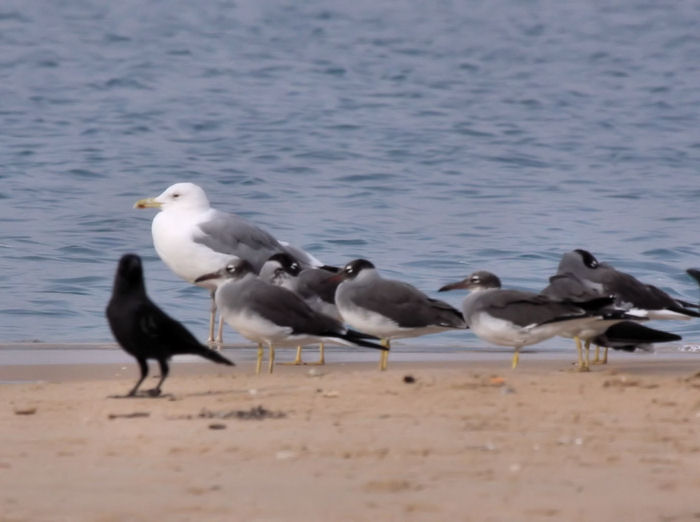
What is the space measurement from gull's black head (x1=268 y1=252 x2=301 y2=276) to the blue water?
155cm

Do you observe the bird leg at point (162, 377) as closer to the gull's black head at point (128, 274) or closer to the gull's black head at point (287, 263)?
the gull's black head at point (128, 274)

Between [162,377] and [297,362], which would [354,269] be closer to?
[297,362]

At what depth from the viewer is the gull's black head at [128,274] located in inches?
293

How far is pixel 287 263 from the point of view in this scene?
10.4m

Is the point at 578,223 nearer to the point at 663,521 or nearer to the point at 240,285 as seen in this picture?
the point at 240,285

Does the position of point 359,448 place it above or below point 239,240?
below

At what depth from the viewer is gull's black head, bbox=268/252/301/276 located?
10344 millimetres

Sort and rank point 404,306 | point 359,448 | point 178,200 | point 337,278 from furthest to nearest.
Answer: point 178,200 < point 337,278 < point 404,306 < point 359,448

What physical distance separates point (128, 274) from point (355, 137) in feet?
49.9

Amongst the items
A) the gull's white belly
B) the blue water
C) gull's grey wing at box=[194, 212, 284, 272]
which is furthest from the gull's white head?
the blue water

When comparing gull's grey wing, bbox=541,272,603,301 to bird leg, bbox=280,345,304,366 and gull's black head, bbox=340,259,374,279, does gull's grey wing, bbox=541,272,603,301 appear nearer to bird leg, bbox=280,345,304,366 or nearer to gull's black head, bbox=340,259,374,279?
gull's black head, bbox=340,259,374,279

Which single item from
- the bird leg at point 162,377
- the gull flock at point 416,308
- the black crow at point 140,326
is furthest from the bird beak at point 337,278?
the bird leg at point 162,377

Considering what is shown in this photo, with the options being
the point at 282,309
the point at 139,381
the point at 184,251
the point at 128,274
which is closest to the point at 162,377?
the point at 139,381

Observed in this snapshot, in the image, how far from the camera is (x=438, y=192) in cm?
1883
